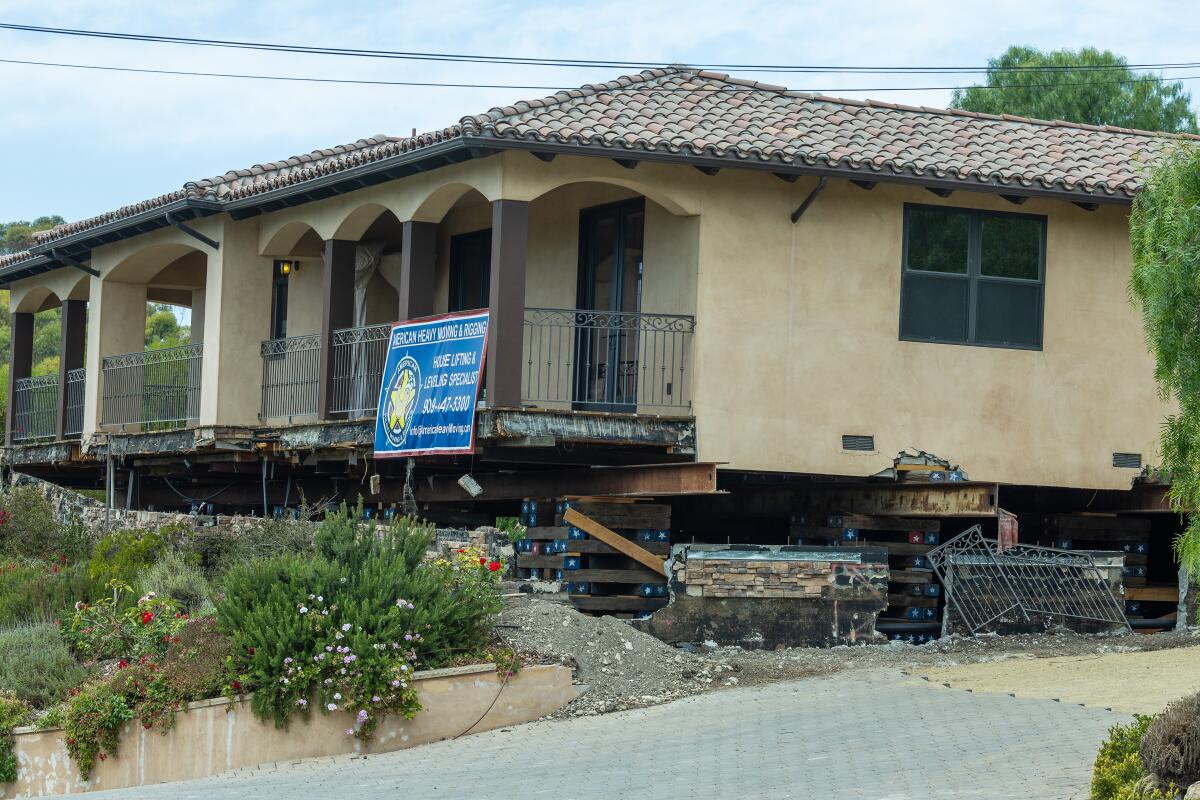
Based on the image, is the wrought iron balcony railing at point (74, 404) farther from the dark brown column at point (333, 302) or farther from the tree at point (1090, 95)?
the tree at point (1090, 95)

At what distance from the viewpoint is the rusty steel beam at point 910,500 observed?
17.4 m

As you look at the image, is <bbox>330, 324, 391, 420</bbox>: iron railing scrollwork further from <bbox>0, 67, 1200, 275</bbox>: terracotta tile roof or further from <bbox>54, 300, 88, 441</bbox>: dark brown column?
<bbox>54, 300, 88, 441</bbox>: dark brown column

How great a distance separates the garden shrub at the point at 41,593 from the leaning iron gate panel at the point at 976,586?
9581 millimetres

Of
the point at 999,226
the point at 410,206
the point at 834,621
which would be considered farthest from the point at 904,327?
the point at 410,206

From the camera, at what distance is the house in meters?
17.8

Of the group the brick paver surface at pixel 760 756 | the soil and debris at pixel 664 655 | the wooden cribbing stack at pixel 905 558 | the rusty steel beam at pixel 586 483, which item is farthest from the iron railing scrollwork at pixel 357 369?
the brick paver surface at pixel 760 756

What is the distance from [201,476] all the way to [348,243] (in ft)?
19.8

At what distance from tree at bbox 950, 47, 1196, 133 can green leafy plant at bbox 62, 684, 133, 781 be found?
111ft

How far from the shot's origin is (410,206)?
63.3 feet

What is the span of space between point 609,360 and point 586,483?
5.57 feet

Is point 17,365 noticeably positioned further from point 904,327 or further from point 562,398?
point 904,327

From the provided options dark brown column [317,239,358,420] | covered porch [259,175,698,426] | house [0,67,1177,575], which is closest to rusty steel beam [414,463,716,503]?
house [0,67,1177,575]

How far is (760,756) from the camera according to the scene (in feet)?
40.3

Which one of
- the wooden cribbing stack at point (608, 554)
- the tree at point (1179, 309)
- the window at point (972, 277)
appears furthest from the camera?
the window at point (972, 277)
